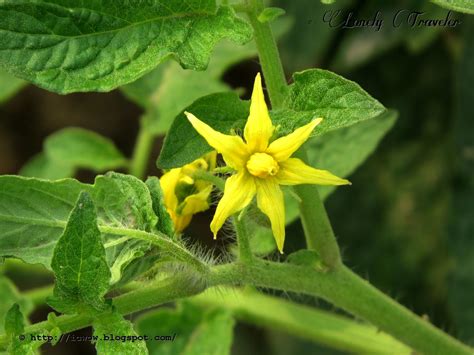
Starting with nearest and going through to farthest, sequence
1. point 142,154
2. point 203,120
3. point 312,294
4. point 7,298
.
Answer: point 203,120 < point 312,294 < point 7,298 < point 142,154

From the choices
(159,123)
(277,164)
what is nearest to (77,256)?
(277,164)

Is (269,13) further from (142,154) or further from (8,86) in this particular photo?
(8,86)

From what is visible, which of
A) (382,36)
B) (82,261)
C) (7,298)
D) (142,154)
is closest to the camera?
(82,261)

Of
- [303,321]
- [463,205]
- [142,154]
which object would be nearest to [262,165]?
[142,154]

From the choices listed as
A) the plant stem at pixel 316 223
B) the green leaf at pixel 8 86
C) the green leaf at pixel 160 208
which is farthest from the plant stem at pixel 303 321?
the green leaf at pixel 160 208

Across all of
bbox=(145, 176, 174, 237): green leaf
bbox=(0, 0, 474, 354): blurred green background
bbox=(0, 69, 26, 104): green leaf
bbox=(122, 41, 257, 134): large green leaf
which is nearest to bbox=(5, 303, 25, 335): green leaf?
bbox=(145, 176, 174, 237): green leaf

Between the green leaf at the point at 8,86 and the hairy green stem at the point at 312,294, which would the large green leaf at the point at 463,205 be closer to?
the hairy green stem at the point at 312,294

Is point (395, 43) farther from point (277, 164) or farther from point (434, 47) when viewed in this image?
point (277, 164)
